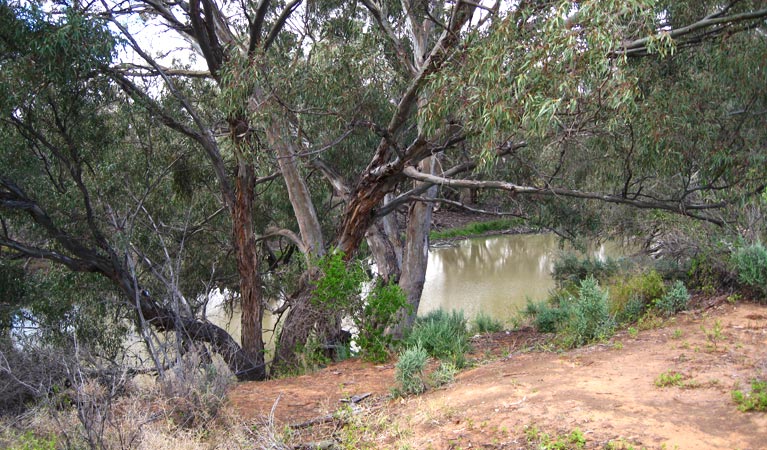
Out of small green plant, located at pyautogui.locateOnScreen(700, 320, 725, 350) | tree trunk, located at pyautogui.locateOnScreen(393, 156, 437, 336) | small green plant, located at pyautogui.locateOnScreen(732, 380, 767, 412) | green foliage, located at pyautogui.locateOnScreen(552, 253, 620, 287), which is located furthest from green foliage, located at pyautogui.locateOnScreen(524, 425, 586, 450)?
green foliage, located at pyautogui.locateOnScreen(552, 253, 620, 287)

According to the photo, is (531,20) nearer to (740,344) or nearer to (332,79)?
(332,79)

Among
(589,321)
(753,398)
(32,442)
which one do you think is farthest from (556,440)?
(32,442)

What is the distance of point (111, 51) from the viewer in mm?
6328

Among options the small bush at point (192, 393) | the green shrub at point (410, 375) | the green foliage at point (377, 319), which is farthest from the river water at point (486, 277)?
the green shrub at point (410, 375)

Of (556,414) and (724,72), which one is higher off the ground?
(724,72)

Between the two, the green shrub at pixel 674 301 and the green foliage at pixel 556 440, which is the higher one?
the green shrub at pixel 674 301

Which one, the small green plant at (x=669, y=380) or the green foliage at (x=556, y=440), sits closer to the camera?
the green foliage at (x=556, y=440)

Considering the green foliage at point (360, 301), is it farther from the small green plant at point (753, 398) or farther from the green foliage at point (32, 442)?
the small green plant at point (753, 398)

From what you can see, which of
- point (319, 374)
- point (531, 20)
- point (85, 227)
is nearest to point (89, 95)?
point (85, 227)

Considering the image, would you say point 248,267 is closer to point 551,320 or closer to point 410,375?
point 551,320

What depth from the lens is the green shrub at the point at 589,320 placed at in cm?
572

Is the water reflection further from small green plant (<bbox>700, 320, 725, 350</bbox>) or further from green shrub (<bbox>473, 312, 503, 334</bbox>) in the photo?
small green plant (<bbox>700, 320, 725, 350</bbox>)

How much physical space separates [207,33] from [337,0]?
184cm

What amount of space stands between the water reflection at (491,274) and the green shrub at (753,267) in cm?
459
